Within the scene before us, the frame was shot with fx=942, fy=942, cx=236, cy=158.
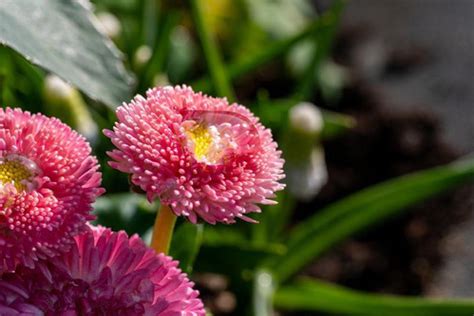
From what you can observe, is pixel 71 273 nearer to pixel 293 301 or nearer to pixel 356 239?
pixel 293 301

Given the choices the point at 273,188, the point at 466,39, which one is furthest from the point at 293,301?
the point at 466,39

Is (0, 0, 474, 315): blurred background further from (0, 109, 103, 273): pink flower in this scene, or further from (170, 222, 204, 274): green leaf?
(0, 109, 103, 273): pink flower

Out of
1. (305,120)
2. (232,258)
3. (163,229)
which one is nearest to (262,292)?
(232,258)

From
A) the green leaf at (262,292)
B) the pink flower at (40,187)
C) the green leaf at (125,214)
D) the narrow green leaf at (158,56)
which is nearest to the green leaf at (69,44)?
the pink flower at (40,187)

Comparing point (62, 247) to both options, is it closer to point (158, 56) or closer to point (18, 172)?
point (18, 172)

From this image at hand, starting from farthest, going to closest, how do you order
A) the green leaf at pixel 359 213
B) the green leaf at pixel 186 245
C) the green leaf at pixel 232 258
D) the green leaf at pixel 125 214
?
the green leaf at pixel 359 213 → the green leaf at pixel 232 258 → the green leaf at pixel 125 214 → the green leaf at pixel 186 245

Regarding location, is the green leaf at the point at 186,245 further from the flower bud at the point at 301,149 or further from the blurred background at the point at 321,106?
the flower bud at the point at 301,149
